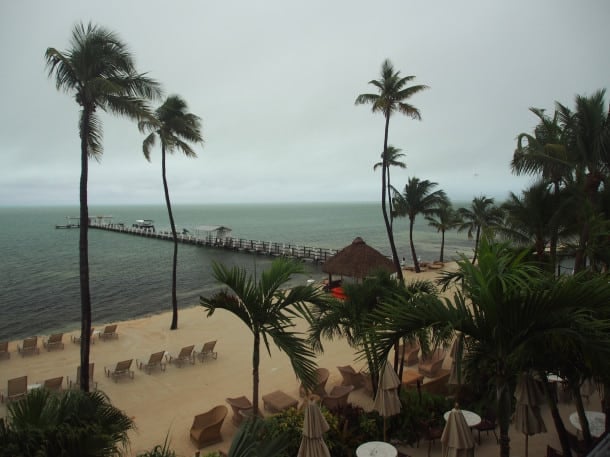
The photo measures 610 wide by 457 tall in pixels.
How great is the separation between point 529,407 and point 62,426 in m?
5.27

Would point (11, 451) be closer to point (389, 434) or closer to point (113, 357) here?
point (389, 434)

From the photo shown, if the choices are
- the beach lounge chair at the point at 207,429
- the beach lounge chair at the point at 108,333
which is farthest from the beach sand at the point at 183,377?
the beach lounge chair at the point at 108,333

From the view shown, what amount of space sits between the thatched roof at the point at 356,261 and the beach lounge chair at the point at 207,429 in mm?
10474

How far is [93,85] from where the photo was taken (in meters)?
7.73

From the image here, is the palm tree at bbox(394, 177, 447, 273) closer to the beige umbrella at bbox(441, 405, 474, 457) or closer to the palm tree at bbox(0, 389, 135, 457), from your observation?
the beige umbrella at bbox(441, 405, 474, 457)

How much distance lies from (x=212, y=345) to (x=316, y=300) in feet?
25.8

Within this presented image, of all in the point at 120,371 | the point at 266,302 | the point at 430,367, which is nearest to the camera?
the point at 266,302

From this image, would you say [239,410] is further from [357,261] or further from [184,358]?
[357,261]

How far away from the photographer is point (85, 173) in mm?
8859

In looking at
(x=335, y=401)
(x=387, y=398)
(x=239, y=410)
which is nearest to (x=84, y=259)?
(x=239, y=410)

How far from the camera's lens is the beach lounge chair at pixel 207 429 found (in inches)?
278

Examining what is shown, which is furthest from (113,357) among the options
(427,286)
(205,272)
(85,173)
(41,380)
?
(205,272)

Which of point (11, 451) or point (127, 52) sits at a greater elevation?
point (127, 52)

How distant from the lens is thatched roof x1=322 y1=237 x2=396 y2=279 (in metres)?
17.3
